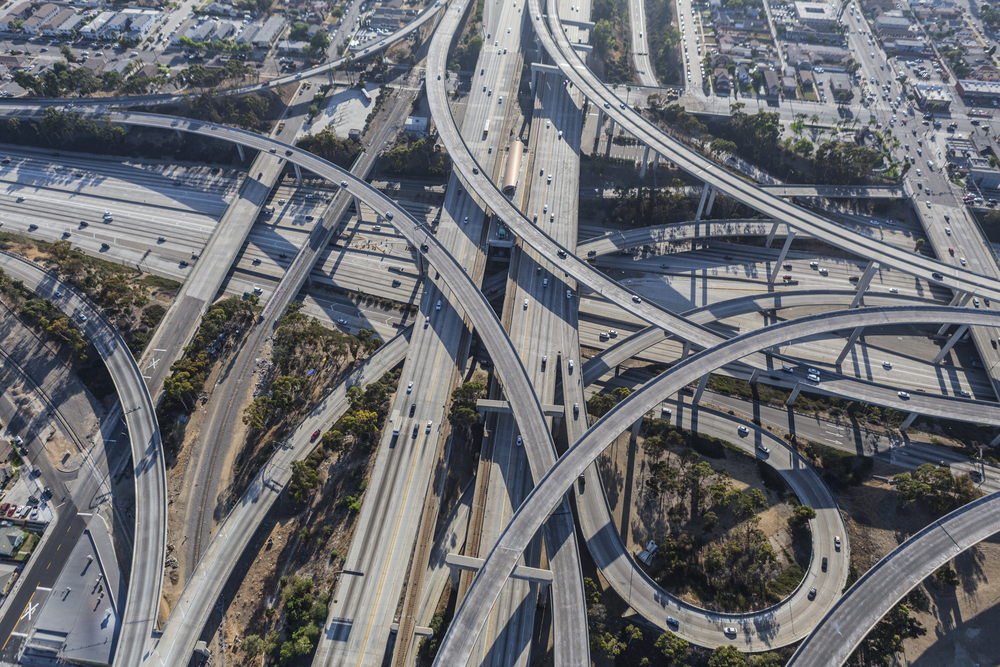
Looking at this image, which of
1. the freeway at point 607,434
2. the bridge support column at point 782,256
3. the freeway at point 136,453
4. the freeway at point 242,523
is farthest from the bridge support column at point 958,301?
the freeway at point 136,453

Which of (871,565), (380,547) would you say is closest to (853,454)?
(871,565)

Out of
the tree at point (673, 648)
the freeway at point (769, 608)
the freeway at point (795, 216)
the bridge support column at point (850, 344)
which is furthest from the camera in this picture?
the freeway at point (795, 216)

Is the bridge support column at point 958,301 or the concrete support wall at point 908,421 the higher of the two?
the bridge support column at point 958,301

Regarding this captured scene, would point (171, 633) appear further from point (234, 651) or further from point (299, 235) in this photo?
point (299, 235)

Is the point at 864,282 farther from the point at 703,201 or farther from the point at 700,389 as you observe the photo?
the point at 700,389

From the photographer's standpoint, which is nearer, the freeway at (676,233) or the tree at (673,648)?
the tree at (673,648)

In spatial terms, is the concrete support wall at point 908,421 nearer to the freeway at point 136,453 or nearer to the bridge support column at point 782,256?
the bridge support column at point 782,256
